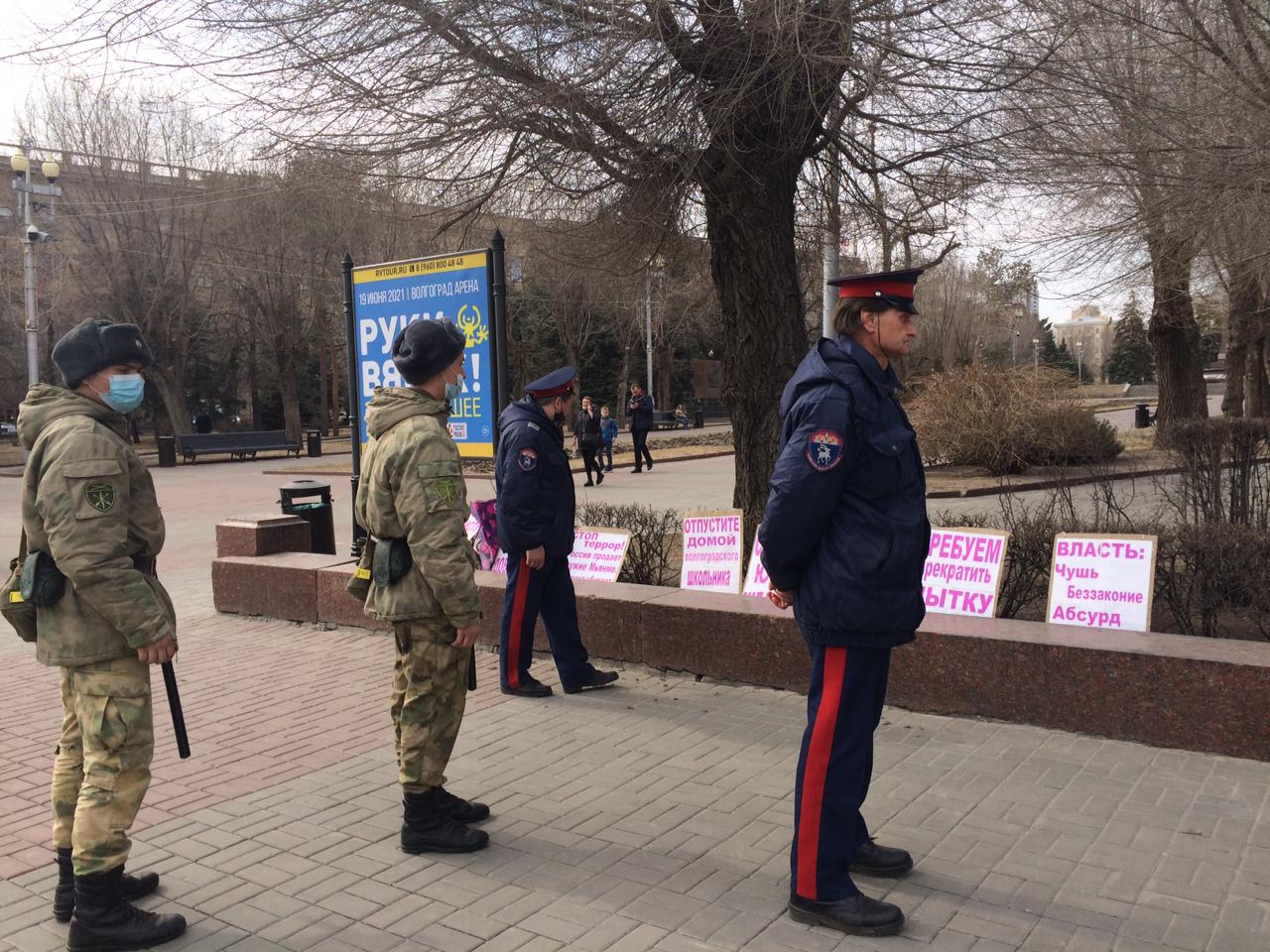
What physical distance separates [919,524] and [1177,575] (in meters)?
3.22

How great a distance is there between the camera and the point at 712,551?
7.39m

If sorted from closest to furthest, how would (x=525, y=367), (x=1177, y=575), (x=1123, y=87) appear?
(x=1177, y=575)
(x=1123, y=87)
(x=525, y=367)

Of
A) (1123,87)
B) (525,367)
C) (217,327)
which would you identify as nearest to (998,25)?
(1123,87)

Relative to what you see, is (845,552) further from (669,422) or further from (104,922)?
(669,422)

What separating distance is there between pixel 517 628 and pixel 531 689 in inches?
14.4

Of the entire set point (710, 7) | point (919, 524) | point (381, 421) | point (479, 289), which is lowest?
point (919, 524)

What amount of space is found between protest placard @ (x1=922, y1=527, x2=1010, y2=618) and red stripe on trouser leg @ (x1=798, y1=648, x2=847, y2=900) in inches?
107

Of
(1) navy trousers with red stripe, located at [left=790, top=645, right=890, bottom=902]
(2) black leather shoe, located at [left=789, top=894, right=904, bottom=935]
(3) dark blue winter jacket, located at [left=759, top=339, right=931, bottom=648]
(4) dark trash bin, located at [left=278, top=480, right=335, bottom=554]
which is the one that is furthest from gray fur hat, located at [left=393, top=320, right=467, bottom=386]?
(4) dark trash bin, located at [left=278, top=480, right=335, bottom=554]

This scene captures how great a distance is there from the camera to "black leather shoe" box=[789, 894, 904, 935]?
342 centimetres

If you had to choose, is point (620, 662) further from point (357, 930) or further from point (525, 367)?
point (525, 367)

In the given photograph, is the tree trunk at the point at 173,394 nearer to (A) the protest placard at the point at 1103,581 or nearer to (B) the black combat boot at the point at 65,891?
(A) the protest placard at the point at 1103,581

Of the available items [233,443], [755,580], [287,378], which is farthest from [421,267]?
[287,378]

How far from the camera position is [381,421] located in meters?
4.17

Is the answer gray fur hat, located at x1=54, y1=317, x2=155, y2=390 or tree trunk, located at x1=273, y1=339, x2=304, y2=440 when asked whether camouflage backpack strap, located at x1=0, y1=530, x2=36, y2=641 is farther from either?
tree trunk, located at x1=273, y1=339, x2=304, y2=440
